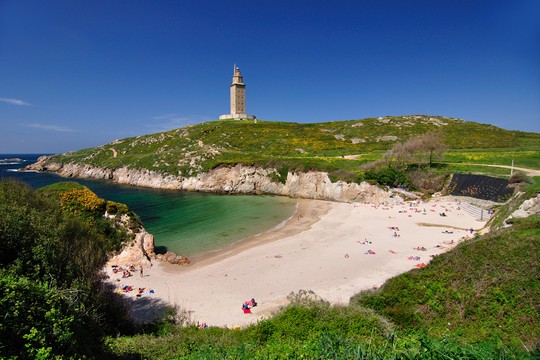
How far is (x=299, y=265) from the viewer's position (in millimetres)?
20875

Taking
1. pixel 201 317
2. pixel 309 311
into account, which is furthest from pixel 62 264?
pixel 309 311

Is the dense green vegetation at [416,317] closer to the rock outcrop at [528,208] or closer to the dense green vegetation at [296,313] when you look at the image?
the dense green vegetation at [296,313]

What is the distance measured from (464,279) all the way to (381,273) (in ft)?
25.3

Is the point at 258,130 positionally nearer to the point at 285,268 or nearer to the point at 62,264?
the point at 285,268

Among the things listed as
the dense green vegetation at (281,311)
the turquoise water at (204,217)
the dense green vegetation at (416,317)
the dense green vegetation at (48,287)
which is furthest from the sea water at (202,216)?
the dense green vegetation at (416,317)

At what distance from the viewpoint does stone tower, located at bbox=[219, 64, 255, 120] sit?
113m

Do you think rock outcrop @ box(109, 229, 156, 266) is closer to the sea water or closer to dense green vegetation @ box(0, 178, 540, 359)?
the sea water

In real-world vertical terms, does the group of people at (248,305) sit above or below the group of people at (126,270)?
above

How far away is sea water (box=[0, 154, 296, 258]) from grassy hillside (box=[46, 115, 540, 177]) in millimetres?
10498

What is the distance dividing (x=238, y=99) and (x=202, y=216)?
3526 inches

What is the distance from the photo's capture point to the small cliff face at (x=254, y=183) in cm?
4362

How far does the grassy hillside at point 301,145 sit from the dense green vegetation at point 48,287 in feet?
132

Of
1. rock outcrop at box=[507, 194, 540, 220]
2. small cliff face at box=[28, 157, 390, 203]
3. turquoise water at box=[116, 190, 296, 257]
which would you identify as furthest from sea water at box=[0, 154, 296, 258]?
rock outcrop at box=[507, 194, 540, 220]

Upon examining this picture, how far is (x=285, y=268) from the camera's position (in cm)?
2045
